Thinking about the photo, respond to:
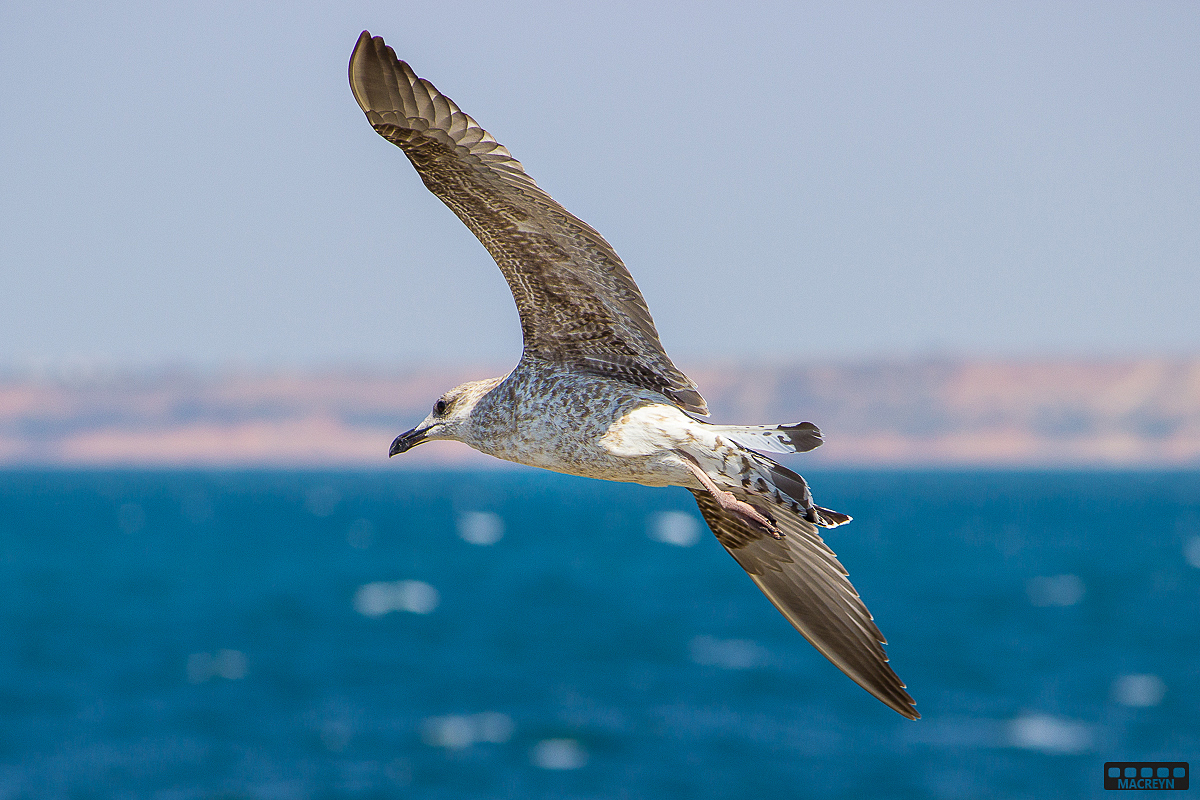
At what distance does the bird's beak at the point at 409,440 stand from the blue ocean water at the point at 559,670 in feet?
85.0

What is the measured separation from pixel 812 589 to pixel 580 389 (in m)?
2.06

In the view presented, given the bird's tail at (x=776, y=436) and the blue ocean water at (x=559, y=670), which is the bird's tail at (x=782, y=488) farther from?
the blue ocean water at (x=559, y=670)

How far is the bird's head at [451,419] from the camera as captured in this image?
25.9ft

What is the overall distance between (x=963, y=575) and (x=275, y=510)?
237 feet

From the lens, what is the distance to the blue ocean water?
34.7 meters

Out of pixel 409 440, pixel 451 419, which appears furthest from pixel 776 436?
pixel 409 440

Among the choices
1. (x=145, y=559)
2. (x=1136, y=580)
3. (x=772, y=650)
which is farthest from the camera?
(x=145, y=559)

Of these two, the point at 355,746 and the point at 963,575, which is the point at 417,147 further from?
the point at 963,575

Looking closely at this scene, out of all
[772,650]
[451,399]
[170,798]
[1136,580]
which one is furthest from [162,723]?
[1136,580]

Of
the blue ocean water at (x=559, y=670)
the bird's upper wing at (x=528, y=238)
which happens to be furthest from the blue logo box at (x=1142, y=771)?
the bird's upper wing at (x=528, y=238)

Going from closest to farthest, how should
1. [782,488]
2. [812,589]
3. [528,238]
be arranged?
[782,488] < [528,238] < [812,589]

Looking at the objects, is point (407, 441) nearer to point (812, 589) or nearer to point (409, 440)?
point (409, 440)

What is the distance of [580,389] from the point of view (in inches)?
297

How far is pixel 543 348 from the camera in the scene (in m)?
7.83
